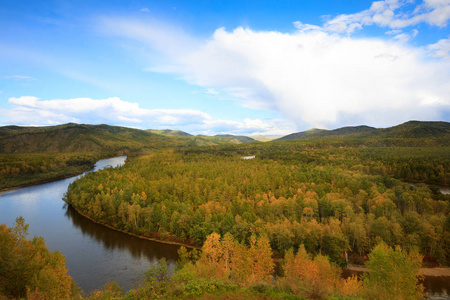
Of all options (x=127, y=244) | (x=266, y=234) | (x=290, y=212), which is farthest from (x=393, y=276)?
(x=127, y=244)

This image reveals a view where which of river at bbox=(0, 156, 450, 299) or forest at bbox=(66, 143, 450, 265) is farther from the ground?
forest at bbox=(66, 143, 450, 265)

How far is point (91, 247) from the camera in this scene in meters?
54.3

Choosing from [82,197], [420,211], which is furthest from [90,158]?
[420,211]

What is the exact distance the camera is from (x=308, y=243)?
47500mm

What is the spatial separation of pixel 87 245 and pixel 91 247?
1.91m

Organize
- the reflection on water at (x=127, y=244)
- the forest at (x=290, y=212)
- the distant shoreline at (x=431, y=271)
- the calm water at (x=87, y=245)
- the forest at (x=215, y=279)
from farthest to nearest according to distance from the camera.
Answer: the reflection on water at (x=127, y=244)
the forest at (x=290, y=212)
the distant shoreline at (x=431, y=271)
the calm water at (x=87, y=245)
the forest at (x=215, y=279)

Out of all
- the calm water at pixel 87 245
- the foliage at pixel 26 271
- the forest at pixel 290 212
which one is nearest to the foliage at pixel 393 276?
the forest at pixel 290 212

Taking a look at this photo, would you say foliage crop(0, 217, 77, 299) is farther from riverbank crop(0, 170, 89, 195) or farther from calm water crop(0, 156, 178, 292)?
riverbank crop(0, 170, 89, 195)

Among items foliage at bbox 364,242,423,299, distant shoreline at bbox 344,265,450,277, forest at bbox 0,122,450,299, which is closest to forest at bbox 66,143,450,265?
forest at bbox 0,122,450,299

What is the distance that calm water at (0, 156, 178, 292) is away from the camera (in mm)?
42781

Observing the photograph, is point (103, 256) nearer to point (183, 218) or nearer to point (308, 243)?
point (183, 218)

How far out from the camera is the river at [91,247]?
4134 cm

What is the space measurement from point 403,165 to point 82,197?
144m

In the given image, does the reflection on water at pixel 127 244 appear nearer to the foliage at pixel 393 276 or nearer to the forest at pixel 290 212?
the forest at pixel 290 212
